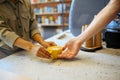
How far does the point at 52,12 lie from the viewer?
469cm

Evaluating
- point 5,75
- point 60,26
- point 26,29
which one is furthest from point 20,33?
point 60,26

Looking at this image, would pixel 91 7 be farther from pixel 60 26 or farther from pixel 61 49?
pixel 60 26

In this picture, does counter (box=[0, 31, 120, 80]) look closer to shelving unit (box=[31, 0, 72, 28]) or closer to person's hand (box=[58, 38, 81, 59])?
person's hand (box=[58, 38, 81, 59])

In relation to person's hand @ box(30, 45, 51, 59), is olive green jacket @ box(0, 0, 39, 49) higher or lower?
higher

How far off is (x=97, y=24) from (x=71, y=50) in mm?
207

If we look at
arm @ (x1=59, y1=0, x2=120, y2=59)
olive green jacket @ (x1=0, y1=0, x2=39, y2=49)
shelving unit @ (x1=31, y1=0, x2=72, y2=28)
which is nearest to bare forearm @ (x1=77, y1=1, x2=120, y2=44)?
arm @ (x1=59, y1=0, x2=120, y2=59)

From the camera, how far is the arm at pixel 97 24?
865mm

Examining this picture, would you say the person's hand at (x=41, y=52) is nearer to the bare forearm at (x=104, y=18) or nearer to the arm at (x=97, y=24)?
the arm at (x=97, y=24)

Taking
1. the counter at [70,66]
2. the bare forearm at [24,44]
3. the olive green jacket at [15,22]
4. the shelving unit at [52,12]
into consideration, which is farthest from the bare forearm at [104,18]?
the shelving unit at [52,12]

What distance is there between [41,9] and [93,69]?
4274 millimetres

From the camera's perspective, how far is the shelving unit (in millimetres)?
4472

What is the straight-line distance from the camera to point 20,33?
119 centimetres

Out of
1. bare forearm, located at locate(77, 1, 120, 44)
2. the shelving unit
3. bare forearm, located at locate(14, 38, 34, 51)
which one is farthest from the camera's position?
the shelving unit

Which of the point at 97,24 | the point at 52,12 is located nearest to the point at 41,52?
the point at 97,24
